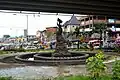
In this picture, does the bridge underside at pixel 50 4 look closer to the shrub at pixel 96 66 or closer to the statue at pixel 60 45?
the statue at pixel 60 45

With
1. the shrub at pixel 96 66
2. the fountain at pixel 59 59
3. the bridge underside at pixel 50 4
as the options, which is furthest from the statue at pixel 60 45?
the shrub at pixel 96 66

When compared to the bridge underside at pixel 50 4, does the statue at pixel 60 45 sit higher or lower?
lower

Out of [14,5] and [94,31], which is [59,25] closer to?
[14,5]

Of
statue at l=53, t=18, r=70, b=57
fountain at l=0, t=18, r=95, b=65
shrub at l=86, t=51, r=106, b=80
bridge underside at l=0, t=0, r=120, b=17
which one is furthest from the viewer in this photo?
bridge underside at l=0, t=0, r=120, b=17

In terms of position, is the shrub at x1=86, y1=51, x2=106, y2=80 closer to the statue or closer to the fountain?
the fountain

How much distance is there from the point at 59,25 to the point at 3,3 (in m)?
9.40

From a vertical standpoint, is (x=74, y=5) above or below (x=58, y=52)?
above

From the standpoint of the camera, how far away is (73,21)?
12275 centimetres

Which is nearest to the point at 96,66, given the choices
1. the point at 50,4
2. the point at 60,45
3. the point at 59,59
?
the point at 59,59

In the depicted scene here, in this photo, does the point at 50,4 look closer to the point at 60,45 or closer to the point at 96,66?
the point at 60,45

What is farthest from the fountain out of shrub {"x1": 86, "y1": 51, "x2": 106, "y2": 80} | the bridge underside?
shrub {"x1": 86, "y1": 51, "x2": 106, "y2": 80}

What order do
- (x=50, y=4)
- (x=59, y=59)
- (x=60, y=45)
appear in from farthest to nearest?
(x=50, y=4), (x=60, y=45), (x=59, y=59)

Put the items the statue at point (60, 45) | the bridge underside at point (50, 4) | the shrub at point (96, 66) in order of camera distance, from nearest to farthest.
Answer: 1. the shrub at point (96, 66)
2. the statue at point (60, 45)
3. the bridge underside at point (50, 4)

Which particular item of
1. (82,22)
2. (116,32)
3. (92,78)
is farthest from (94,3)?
(82,22)
